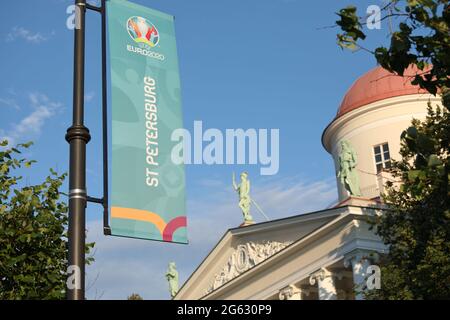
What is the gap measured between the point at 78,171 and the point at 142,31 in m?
2.47

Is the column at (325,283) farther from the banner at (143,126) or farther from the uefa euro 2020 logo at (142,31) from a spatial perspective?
the uefa euro 2020 logo at (142,31)

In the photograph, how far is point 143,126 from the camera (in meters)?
7.32

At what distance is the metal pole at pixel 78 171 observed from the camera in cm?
561

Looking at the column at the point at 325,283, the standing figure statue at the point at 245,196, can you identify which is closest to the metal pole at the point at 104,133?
the column at the point at 325,283

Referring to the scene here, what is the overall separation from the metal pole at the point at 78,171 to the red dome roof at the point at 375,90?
29377 millimetres

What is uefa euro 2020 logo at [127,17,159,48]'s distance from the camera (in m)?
7.62

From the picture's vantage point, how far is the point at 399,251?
19.0 metres

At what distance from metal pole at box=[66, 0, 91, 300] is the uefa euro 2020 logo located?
1124mm

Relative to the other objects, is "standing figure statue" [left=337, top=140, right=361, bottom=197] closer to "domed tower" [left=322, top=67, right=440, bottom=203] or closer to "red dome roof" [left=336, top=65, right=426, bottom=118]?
"domed tower" [left=322, top=67, right=440, bottom=203]

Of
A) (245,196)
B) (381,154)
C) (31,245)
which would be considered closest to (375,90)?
(381,154)

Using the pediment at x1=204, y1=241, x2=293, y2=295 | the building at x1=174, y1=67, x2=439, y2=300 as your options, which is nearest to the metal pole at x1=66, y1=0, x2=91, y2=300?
the building at x1=174, y1=67, x2=439, y2=300

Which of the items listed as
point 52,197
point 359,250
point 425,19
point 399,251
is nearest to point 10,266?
point 52,197

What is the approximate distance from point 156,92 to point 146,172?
3.26ft
